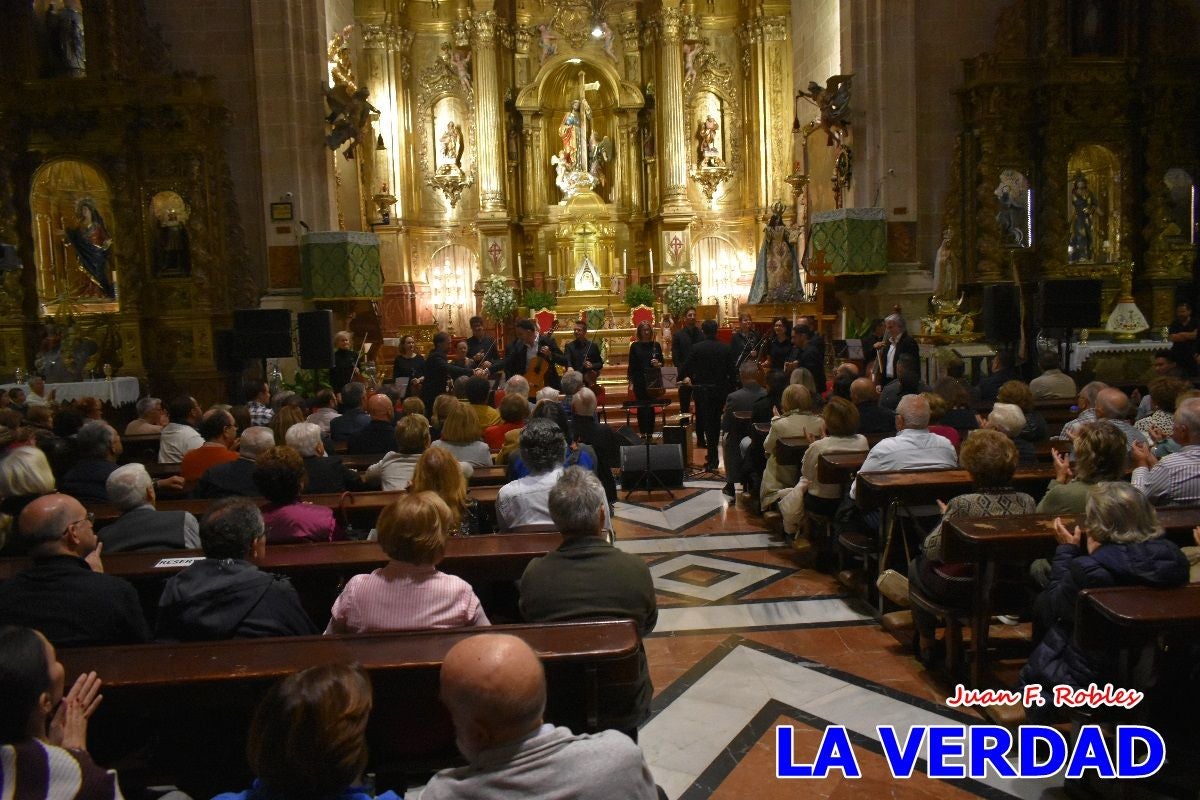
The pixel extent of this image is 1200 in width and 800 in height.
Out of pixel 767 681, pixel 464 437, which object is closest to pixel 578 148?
pixel 464 437

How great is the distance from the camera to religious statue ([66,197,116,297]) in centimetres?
1164

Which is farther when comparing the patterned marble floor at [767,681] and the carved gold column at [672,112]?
the carved gold column at [672,112]

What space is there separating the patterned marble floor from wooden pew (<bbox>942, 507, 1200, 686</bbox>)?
16.9 inches

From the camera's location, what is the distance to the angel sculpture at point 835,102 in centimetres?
1227

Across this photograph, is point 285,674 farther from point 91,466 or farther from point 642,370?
point 642,370

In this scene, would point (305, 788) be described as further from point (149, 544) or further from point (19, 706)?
point (149, 544)

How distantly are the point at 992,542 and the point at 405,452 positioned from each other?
126 inches

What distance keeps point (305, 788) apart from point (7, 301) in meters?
11.6

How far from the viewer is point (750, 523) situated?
795 cm

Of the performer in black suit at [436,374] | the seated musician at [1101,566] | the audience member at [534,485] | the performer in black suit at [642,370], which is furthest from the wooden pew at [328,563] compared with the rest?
the performer in black suit at [642,370]

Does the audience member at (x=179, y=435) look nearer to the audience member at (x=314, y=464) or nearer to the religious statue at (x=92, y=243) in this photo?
the audience member at (x=314, y=464)

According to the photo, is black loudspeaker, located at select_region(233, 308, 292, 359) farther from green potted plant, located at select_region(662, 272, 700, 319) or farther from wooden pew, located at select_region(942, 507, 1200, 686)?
green potted plant, located at select_region(662, 272, 700, 319)

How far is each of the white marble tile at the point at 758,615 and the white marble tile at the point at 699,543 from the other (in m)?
1.35

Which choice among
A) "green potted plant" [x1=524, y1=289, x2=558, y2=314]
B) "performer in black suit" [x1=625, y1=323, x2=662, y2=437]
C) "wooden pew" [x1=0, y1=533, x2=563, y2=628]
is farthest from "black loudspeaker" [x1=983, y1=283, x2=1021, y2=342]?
"green potted plant" [x1=524, y1=289, x2=558, y2=314]
